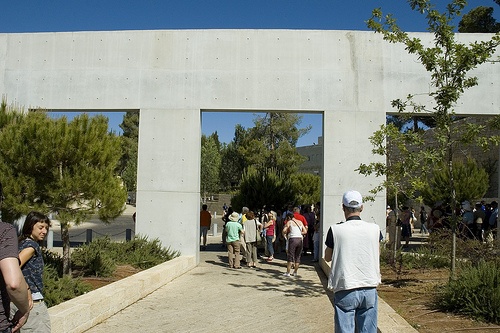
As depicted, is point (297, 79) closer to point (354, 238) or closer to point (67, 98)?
point (67, 98)

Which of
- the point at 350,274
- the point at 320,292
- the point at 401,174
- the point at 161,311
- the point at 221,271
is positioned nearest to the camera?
the point at 350,274

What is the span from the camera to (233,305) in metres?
9.27

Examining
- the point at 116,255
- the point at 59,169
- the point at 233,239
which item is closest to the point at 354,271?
the point at 59,169

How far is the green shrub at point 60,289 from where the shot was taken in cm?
748

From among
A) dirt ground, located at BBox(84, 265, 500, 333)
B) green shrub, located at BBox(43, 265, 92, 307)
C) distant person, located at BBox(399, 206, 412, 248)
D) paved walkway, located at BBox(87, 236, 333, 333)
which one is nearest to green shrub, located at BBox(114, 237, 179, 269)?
dirt ground, located at BBox(84, 265, 500, 333)

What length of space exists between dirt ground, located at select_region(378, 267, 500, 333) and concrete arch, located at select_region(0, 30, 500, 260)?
8.92 ft

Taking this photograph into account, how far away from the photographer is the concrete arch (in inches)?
542

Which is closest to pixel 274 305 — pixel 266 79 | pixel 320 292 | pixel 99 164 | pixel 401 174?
pixel 320 292

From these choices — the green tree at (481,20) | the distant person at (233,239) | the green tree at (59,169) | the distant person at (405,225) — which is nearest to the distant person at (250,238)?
the distant person at (233,239)

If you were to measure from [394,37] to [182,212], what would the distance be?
6.99 metres

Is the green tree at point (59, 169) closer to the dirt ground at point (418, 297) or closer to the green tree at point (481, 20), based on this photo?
the dirt ground at point (418, 297)

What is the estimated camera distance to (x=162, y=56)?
14.1 meters

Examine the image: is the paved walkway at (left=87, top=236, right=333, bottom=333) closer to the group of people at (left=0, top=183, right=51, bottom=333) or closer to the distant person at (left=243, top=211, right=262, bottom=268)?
the distant person at (left=243, top=211, right=262, bottom=268)

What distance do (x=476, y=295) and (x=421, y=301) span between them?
4.61 ft
